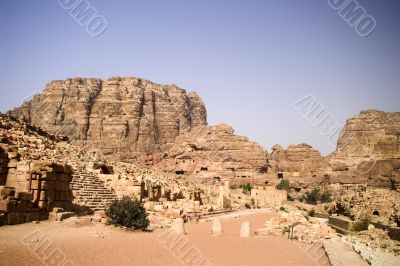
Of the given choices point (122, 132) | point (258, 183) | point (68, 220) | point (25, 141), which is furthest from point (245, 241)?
point (122, 132)

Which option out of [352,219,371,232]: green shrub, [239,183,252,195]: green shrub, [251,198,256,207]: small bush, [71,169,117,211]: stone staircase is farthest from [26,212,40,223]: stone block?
[239,183,252,195]: green shrub

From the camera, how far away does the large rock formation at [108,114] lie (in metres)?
109

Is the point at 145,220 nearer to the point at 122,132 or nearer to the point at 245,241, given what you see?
the point at 245,241

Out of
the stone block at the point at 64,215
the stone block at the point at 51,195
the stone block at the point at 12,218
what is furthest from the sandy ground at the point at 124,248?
the stone block at the point at 51,195

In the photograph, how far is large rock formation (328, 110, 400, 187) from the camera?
7894 cm

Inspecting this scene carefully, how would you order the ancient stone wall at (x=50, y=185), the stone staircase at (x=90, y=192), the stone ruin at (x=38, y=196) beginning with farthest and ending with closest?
the stone staircase at (x=90, y=192), the ancient stone wall at (x=50, y=185), the stone ruin at (x=38, y=196)

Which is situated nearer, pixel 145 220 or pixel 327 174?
pixel 145 220

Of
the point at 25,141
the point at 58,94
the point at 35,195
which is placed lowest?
the point at 35,195

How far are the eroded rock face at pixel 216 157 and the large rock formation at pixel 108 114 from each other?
887 inches

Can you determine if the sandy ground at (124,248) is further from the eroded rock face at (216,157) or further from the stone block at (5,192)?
the eroded rock face at (216,157)

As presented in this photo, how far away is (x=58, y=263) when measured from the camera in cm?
894

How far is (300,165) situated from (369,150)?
19.7m

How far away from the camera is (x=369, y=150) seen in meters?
95.1

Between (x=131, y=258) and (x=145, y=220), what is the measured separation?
6.31 meters
